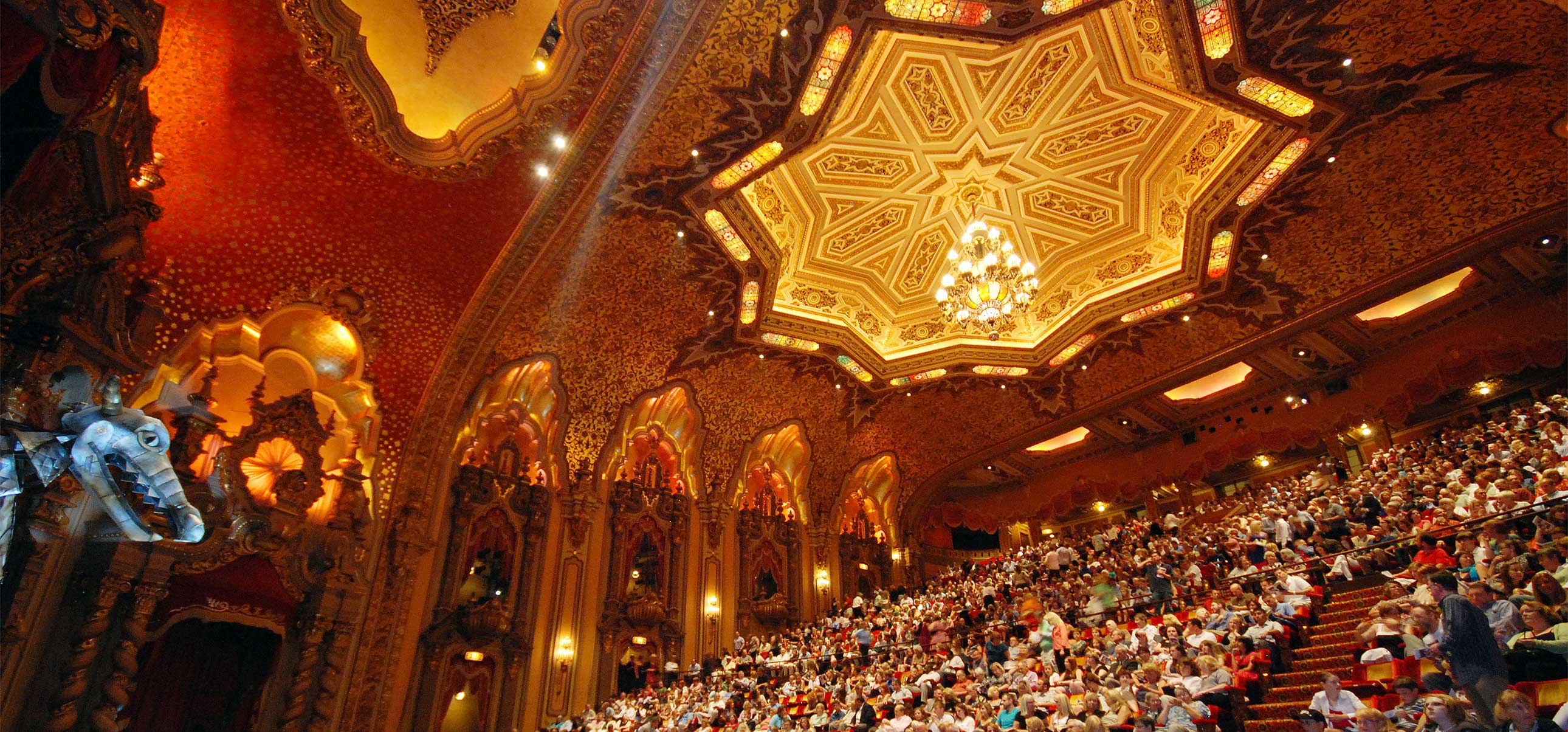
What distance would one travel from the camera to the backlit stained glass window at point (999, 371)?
17484mm

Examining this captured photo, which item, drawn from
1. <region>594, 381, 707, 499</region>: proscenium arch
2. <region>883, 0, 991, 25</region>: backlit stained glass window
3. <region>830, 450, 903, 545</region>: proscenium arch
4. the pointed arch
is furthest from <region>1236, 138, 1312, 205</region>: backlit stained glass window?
<region>594, 381, 707, 499</region>: proscenium arch

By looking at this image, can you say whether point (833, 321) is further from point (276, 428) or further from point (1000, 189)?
point (276, 428)

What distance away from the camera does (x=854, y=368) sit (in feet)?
56.5

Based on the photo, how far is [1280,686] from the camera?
23.1ft

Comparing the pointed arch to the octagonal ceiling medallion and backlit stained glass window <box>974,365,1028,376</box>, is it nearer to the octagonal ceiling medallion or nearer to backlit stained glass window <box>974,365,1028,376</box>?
the octagonal ceiling medallion

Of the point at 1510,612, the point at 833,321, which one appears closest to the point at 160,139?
the point at 833,321

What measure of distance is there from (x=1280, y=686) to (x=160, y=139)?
12972mm

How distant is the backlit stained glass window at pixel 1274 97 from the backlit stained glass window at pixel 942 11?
163 inches

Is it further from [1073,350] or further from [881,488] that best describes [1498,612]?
[881,488]

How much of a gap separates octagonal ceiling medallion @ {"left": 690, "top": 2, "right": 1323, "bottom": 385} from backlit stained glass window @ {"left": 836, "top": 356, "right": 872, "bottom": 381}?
0.04 m

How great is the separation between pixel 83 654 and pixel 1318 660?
42.0 ft

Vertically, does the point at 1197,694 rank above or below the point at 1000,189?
below

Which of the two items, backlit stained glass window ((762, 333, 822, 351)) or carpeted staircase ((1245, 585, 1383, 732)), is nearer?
carpeted staircase ((1245, 585, 1383, 732))

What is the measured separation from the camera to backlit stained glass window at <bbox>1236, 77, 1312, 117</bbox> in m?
10.6
